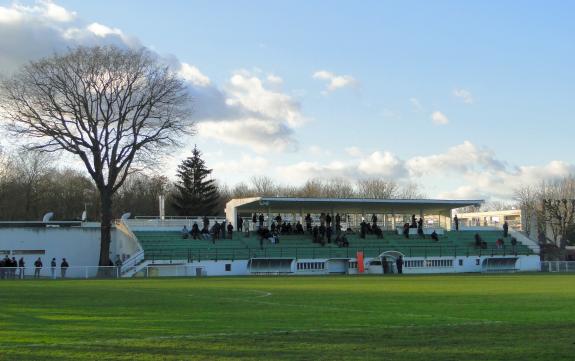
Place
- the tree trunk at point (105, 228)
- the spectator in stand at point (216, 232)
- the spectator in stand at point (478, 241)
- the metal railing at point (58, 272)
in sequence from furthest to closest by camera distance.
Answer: the spectator in stand at point (478, 241) < the spectator in stand at point (216, 232) < the tree trunk at point (105, 228) < the metal railing at point (58, 272)

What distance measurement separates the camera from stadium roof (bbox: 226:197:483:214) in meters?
66.4

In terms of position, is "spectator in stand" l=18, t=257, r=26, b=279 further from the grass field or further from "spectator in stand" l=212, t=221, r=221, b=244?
the grass field

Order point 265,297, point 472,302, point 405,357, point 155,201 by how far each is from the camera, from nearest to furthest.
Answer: point 405,357
point 472,302
point 265,297
point 155,201

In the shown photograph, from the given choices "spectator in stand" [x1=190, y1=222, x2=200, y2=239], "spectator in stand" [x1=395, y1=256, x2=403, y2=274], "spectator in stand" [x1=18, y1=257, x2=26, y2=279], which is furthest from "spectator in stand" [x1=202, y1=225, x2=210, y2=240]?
"spectator in stand" [x1=395, y1=256, x2=403, y2=274]

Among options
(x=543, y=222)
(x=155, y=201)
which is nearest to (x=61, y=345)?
(x=543, y=222)

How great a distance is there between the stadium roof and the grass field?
42354 millimetres

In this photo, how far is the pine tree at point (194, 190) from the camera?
351 ft

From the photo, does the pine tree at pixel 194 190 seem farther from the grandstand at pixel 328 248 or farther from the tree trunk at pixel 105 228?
A: the tree trunk at pixel 105 228

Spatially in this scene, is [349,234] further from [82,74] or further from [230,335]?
[230,335]

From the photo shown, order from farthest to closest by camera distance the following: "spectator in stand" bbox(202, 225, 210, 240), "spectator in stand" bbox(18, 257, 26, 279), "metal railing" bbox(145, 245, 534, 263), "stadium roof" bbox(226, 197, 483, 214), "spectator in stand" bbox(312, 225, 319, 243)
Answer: "stadium roof" bbox(226, 197, 483, 214)
"spectator in stand" bbox(312, 225, 319, 243)
"spectator in stand" bbox(202, 225, 210, 240)
"metal railing" bbox(145, 245, 534, 263)
"spectator in stand" bbox(18, 257, 26, 279)

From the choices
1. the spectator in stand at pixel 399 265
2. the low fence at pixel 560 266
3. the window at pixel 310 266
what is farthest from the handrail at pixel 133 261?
the low fence at pixel 560 266

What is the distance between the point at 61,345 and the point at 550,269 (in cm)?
5678

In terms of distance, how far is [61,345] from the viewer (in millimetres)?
12539

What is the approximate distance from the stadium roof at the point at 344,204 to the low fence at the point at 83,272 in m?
12.1
